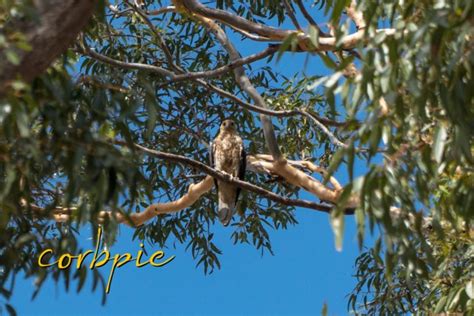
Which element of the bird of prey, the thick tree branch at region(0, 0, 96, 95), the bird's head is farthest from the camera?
the bird's head

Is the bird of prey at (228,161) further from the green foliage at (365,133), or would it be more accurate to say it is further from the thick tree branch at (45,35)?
the thick tree branch at (45,35)

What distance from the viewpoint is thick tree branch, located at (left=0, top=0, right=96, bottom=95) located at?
9.20 ft

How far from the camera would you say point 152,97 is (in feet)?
10.6

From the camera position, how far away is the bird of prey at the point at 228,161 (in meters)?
6.74

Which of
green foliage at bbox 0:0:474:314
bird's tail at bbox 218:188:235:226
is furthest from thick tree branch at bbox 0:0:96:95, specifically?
bird's tail at bbox 218:188:235:226

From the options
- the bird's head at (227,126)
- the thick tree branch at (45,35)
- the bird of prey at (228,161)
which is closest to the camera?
the thick tree branch at (45,35)

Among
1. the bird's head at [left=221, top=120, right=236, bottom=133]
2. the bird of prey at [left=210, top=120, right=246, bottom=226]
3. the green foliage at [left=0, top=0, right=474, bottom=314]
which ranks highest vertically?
the bird's head at [left=221, top=120, right=236, bottom=133]

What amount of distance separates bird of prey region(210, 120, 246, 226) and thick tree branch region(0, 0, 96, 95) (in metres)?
3.81

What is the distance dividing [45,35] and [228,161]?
13.4ft

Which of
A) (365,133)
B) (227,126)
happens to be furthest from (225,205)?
(365,133)

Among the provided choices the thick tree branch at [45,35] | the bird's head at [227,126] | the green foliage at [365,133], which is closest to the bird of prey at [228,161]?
the bird's head at [227,126]

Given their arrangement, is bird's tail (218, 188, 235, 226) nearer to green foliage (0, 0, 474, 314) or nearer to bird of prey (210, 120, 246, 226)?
bird of prey (210, 120, 246, 226)

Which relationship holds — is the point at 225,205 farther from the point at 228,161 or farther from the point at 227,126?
the point at 227,126

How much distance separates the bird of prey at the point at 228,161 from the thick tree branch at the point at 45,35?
381 cm
